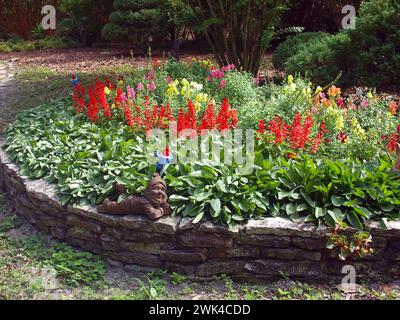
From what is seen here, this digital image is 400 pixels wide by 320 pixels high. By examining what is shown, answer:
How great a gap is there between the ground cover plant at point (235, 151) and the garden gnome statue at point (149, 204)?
10cm

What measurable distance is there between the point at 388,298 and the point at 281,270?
0.64m

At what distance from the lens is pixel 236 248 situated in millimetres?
3369

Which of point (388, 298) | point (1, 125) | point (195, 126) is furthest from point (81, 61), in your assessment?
point (388, 298)

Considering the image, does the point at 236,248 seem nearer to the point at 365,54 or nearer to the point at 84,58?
the point at 365,54

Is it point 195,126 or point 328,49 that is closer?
point 195,126

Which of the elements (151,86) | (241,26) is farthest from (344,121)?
(241,26)

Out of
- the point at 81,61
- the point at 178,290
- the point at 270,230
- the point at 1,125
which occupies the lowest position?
the point at 178,290

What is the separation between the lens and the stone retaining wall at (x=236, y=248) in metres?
3.30

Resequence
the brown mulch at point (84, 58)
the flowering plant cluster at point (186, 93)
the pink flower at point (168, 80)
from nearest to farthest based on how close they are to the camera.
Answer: the flowering plant cluster at point (186, 93) < the pink flower at point (168, 80) < the brown mulch at point (84, 58)

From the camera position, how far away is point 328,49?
6211 millimetres

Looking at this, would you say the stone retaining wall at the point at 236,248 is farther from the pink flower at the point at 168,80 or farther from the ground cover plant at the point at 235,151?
Answer: the pink flower at the point at 168,80

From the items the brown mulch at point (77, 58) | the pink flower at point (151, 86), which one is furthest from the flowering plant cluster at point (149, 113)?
the brown mulch at point (77, 58)

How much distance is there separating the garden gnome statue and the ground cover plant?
0.32ft

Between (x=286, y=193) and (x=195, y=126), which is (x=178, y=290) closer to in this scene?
(x=286, y=193)
